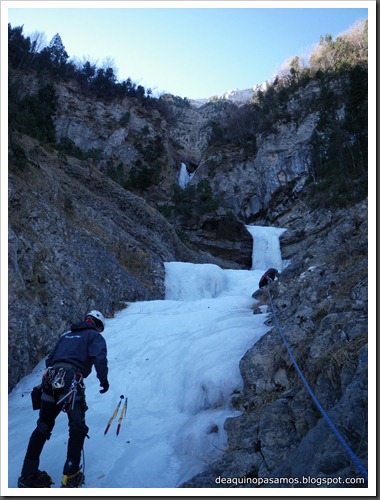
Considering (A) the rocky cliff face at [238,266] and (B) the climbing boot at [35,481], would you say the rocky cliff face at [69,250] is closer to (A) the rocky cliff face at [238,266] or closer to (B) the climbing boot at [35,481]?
(A) the rocky cliff face at [238,266]

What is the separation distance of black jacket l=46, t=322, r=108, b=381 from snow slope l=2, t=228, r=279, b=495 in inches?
41.8

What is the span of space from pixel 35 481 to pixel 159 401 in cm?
263

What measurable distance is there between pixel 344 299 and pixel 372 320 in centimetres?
161

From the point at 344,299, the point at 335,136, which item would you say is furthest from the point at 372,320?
the point at 335,136

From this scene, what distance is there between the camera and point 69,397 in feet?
13.6

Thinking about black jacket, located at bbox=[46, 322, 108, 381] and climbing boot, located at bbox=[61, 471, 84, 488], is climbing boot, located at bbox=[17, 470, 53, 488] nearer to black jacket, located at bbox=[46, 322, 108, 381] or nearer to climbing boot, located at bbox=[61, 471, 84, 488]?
climbing boot, located at bbox=[61, 471, 84, 488]

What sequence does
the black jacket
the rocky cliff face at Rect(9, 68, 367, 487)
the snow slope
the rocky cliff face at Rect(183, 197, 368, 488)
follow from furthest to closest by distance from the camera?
the black jacket → the snow slope → the rocky cliff face at Rect(9, 68, 367, 487) → the rocky cliff face at Rect(183, 197, 368, 488)

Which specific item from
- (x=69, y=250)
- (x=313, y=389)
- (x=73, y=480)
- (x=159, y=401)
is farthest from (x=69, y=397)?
(x=69, y=250)

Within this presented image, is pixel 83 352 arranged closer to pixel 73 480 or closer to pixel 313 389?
pixel 73 480

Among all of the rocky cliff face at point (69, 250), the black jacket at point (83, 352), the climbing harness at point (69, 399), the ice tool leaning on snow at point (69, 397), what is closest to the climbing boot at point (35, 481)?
the ice tool leaning on snow at point (69, 397)

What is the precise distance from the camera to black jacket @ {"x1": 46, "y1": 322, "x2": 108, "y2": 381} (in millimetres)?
4447

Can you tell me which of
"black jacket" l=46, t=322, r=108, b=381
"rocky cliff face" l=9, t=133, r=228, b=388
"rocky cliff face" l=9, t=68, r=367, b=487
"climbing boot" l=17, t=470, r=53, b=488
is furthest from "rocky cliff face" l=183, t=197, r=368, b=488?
"rocky cliff face" l=9, t=133, r=228, b=388

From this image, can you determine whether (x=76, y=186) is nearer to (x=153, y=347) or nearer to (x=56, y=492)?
(x=153, y=347)

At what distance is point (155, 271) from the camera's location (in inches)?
611
